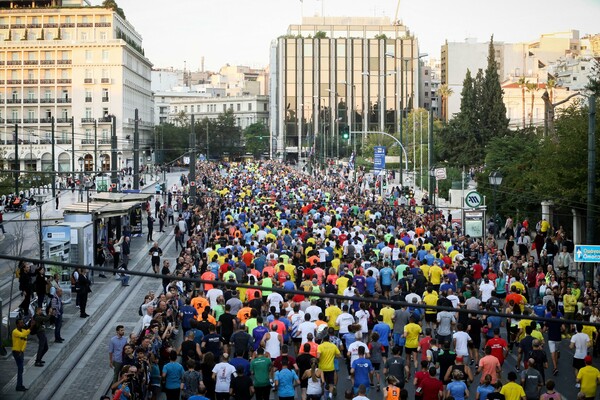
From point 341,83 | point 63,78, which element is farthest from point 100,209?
point 341,83

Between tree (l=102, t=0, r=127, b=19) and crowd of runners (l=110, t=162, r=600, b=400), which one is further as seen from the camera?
tree (l=102, t=0, r=127, b=19)

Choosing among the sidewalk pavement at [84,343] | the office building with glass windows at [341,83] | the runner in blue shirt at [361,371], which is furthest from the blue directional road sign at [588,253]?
the office building with glass windows at [341,83]

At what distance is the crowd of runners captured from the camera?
13406mm

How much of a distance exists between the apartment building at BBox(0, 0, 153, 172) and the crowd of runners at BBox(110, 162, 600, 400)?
81.7 m

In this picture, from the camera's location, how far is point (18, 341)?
623 inches

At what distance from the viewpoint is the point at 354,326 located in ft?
49.9

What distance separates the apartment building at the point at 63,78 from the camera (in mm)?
107812

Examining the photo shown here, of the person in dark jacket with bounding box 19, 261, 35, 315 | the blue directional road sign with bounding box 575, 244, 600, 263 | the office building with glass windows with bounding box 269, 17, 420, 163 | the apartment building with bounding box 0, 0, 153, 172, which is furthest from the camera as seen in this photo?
the office building with glass windows with bounding box 269, 17, 420, 163

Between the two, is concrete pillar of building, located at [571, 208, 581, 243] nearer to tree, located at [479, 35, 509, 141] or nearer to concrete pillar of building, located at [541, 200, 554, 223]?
concrete pillar of building, located at [541, 200, 554, 223]

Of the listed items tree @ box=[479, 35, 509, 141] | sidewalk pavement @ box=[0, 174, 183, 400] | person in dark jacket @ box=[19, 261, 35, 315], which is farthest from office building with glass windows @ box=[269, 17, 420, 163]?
person in dark jacket @ box=[19, 261, 35, 315]

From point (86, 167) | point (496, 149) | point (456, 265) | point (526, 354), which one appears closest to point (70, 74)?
point (86, 167)

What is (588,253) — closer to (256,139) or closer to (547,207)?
(547,207)

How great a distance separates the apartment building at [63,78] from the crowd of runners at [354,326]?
81689 mm

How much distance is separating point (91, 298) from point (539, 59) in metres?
138
